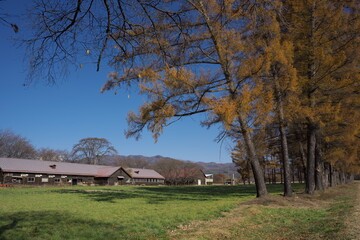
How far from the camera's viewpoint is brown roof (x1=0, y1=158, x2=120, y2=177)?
136 feet

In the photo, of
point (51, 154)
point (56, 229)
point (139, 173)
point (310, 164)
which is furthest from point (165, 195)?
point (51, 154)

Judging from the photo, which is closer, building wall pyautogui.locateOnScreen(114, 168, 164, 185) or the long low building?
the long low building

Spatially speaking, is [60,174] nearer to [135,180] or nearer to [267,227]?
[135,180]

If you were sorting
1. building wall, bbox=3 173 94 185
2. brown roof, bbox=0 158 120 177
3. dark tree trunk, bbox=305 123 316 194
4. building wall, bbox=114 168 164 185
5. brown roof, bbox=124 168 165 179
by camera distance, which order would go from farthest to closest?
brown roof, bbox=124 168 165 179, building wall, bbox=114 168 164 185, brown roof, bbox=0 158 120 177, building wall, bbox=3 173 94 185, dark tree trunk, bbox=305 123 316 194

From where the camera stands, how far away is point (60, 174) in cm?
4778

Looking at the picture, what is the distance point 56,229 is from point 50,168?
44913 millimetres

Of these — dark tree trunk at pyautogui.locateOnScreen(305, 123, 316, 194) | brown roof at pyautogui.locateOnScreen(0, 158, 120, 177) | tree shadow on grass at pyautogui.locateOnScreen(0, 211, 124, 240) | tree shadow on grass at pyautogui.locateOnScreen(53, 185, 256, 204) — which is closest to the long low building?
brown roof at pyautogui.locateOnScreen(0, 158, 120, 177)

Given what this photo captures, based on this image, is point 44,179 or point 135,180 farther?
point 135,180

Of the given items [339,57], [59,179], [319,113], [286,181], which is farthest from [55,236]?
[59,179]

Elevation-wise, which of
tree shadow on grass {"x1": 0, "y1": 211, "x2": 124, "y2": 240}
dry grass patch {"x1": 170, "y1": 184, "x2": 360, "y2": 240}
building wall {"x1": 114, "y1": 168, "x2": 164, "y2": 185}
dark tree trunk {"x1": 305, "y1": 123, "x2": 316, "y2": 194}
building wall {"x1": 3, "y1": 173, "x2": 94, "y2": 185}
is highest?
dark tree trunk {"x1": 305, "y1": 123, "x2": 316, "y2": 194}

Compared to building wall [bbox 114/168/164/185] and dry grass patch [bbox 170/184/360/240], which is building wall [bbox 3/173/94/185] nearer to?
building wall [bbox 114/168/164/185]

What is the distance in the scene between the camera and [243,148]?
12.9 meters

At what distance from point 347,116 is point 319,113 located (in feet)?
13.4

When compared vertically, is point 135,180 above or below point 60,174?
below
